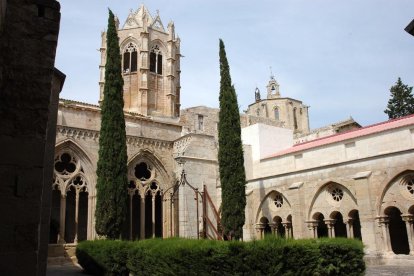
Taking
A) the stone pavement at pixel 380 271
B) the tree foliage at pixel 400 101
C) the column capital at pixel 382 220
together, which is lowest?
the stone pavement at pixel 380 271

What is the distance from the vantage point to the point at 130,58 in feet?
108

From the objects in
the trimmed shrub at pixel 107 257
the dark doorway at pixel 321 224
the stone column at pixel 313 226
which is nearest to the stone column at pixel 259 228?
the dark doorway at pixel 321 224

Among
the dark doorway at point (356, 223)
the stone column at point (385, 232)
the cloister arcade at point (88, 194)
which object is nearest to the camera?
the stone column at point (385, 232)

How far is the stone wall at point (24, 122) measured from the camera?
3965mm

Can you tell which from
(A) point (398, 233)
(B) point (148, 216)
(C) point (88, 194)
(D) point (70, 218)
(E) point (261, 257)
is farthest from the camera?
(B) point (148, 216)

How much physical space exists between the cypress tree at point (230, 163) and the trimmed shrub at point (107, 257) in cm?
572

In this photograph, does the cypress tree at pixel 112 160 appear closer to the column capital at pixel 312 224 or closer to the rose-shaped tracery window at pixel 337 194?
the column capital at pixel 312 224

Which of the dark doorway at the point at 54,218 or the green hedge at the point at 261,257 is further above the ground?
the dark doorway at the point at 54,218

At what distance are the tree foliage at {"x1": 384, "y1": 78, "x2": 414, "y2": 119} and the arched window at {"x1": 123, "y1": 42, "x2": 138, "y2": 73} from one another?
21.1 meters

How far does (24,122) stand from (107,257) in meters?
7.55

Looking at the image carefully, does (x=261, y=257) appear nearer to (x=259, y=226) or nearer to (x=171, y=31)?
(x=259, y=226)

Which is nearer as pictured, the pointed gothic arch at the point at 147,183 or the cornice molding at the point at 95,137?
the cornice molding at the point at 95,137

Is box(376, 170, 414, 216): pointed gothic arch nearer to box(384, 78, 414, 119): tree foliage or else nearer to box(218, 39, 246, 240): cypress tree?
box(218, 39, 246, 240): cypress tree

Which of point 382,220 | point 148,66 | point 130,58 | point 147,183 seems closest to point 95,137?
point 147,183
